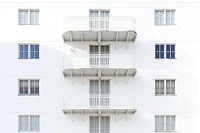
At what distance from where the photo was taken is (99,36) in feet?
74.9

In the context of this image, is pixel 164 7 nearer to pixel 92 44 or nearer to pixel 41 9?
pixel 92 44

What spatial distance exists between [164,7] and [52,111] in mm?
10974

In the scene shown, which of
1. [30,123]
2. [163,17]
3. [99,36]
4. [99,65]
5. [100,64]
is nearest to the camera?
[99,65]

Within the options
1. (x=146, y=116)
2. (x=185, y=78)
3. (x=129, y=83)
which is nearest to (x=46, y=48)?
(x=129, y=83)

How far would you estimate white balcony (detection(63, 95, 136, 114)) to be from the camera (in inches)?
884

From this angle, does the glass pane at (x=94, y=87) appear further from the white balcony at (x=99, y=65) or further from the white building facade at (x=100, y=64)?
the white balcony at (x=99, y=65)

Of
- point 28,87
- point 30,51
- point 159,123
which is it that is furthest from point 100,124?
point 30,51

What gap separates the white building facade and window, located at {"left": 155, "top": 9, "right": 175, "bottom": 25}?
0.07 m

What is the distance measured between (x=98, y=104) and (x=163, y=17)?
26.0 feet

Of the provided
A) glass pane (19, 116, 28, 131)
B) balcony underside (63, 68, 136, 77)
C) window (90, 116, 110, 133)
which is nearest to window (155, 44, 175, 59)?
balcony underside (63, 68, 136, 77)

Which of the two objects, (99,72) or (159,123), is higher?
(99,72)

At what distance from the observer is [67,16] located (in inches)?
928

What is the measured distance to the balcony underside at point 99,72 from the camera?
2238cm

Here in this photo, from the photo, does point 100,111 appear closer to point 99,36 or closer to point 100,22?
point 99,36
